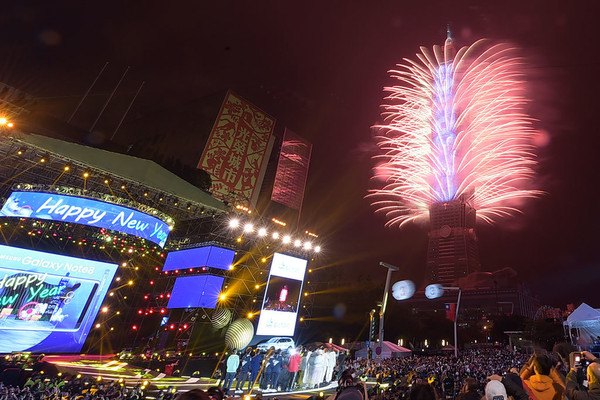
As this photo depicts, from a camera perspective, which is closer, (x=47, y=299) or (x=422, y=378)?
(x=422, y=378)

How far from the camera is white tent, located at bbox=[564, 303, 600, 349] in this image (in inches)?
1081

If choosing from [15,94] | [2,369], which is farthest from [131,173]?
[2,369]

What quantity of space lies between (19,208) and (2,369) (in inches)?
407

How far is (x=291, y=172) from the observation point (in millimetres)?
45219

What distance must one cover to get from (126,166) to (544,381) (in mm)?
20485

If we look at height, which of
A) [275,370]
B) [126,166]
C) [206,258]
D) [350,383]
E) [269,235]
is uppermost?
[126,166]

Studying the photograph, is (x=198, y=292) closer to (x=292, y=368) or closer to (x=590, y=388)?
(x=292, y=368)

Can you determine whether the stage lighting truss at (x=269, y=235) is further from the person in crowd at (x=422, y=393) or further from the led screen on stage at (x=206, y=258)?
the person in crowd at (x=422, y=393)

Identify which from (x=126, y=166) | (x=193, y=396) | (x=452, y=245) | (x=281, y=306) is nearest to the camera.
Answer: (x=193, y=396)

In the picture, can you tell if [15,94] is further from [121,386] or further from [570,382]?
[570,382]

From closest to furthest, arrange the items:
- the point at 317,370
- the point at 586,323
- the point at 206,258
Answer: the point at 317,370 → the point at 206,258 → the point at 586,323

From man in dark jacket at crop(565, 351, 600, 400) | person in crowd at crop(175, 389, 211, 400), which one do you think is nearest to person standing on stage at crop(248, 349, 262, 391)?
man in dark jacket at crop(565, 351, 600, 400)

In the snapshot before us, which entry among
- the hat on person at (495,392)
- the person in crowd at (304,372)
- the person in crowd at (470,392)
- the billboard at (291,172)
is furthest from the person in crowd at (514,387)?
the billboard at (291,172)

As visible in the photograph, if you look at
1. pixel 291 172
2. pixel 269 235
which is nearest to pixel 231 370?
pixel 269 235
